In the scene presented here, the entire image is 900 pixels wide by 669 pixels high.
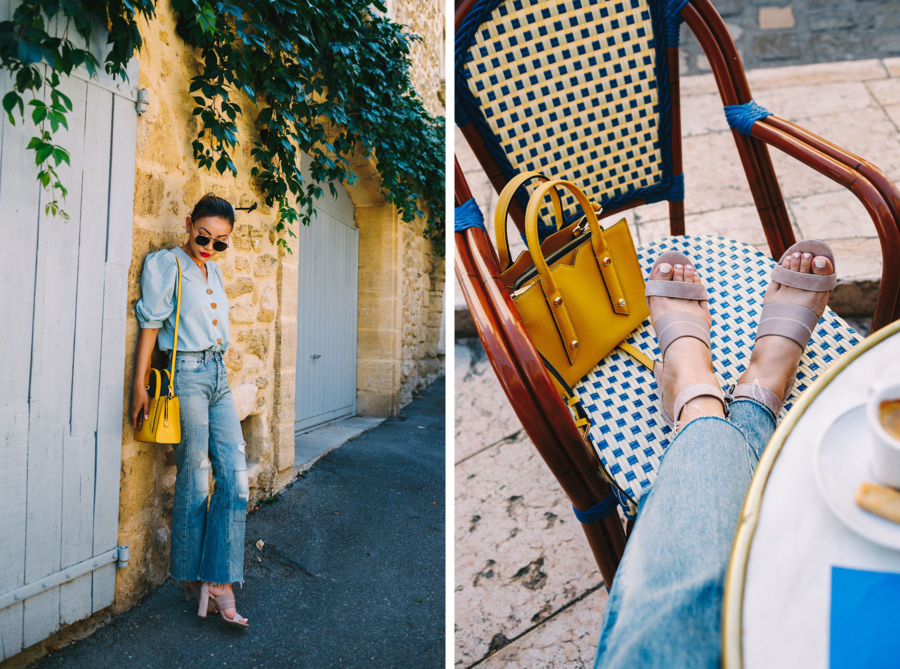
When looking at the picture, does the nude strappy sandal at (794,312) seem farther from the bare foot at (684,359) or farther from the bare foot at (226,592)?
the bare foot at (226,592)

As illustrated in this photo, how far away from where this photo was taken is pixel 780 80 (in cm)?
291

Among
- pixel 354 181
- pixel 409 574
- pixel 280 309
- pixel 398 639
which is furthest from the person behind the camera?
pixel 354 181

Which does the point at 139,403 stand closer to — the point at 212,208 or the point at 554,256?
the point at 212,208

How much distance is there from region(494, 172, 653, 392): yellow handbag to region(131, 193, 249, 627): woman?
0.87 meters

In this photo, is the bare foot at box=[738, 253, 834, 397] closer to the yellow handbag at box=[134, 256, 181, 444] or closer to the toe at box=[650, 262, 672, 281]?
the toe at box=[650, 262, 672, 281]

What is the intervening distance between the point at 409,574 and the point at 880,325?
4.32ft

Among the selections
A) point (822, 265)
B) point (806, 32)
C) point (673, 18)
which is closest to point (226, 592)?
point (822, 265)

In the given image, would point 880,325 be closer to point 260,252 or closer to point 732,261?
point 732,261

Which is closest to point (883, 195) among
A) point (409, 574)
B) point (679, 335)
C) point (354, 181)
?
point (679, 335)

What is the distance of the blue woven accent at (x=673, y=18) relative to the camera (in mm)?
1252

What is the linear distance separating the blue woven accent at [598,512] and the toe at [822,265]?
66 centimetres

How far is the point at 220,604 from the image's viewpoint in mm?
1328

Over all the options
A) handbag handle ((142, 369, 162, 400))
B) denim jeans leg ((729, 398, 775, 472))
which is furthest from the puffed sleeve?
denim jeans leg ((729, 398, 775, 472))

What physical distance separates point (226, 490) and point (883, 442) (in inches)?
60.2
